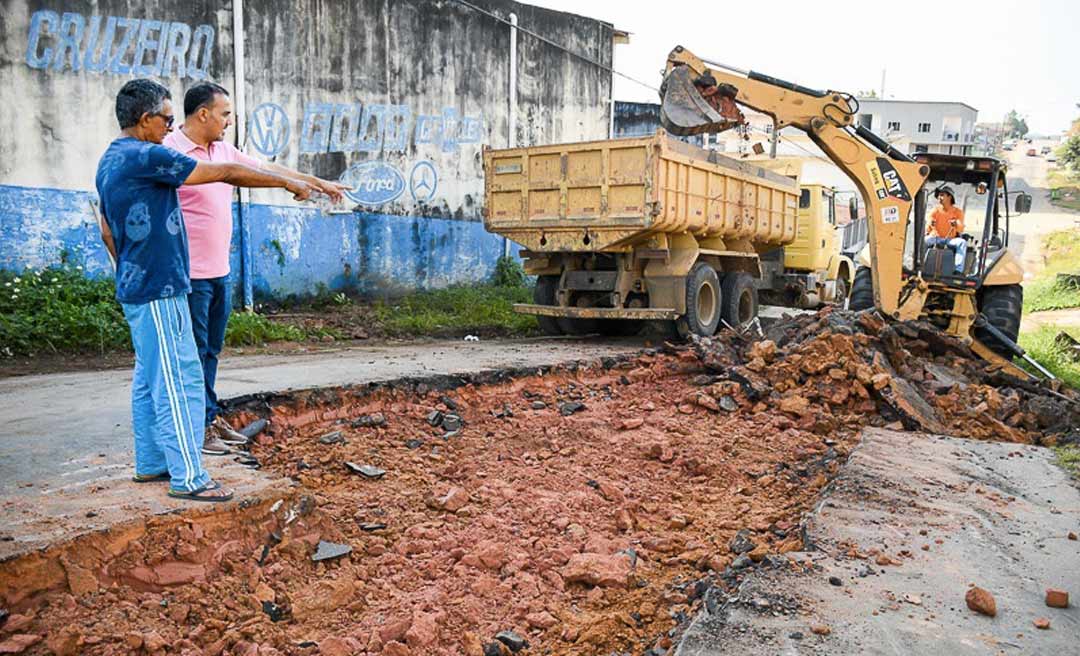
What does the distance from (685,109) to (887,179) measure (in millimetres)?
2399

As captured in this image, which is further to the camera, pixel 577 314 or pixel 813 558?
pixel 577 314

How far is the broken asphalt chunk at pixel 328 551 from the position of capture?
3682 millimetres

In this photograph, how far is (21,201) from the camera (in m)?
9.08

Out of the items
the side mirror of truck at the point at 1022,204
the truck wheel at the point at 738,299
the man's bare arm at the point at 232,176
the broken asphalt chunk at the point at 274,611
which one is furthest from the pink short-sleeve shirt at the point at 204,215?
the side mirror of truck at the point at 1022,204

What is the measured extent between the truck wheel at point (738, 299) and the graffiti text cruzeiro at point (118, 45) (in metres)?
7.27

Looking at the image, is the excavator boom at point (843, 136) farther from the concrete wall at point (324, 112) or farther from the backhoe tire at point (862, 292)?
the concrete wall at point (324, 112)

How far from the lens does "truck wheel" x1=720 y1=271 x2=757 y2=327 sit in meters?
10.8

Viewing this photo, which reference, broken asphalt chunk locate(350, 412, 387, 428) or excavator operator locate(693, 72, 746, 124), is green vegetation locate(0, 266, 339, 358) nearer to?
broken asphalt chunk locate(350, 412, 387, 428)

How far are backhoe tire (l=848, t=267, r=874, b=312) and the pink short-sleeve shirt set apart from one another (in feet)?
28.5

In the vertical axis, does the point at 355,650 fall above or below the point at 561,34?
below

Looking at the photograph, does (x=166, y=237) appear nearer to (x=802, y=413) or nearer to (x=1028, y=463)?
(x=802, y=413)

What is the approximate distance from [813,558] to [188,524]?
265cm

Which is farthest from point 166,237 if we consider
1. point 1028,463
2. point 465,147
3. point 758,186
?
point 465,147

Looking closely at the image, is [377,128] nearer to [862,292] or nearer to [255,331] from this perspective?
[255,331]
